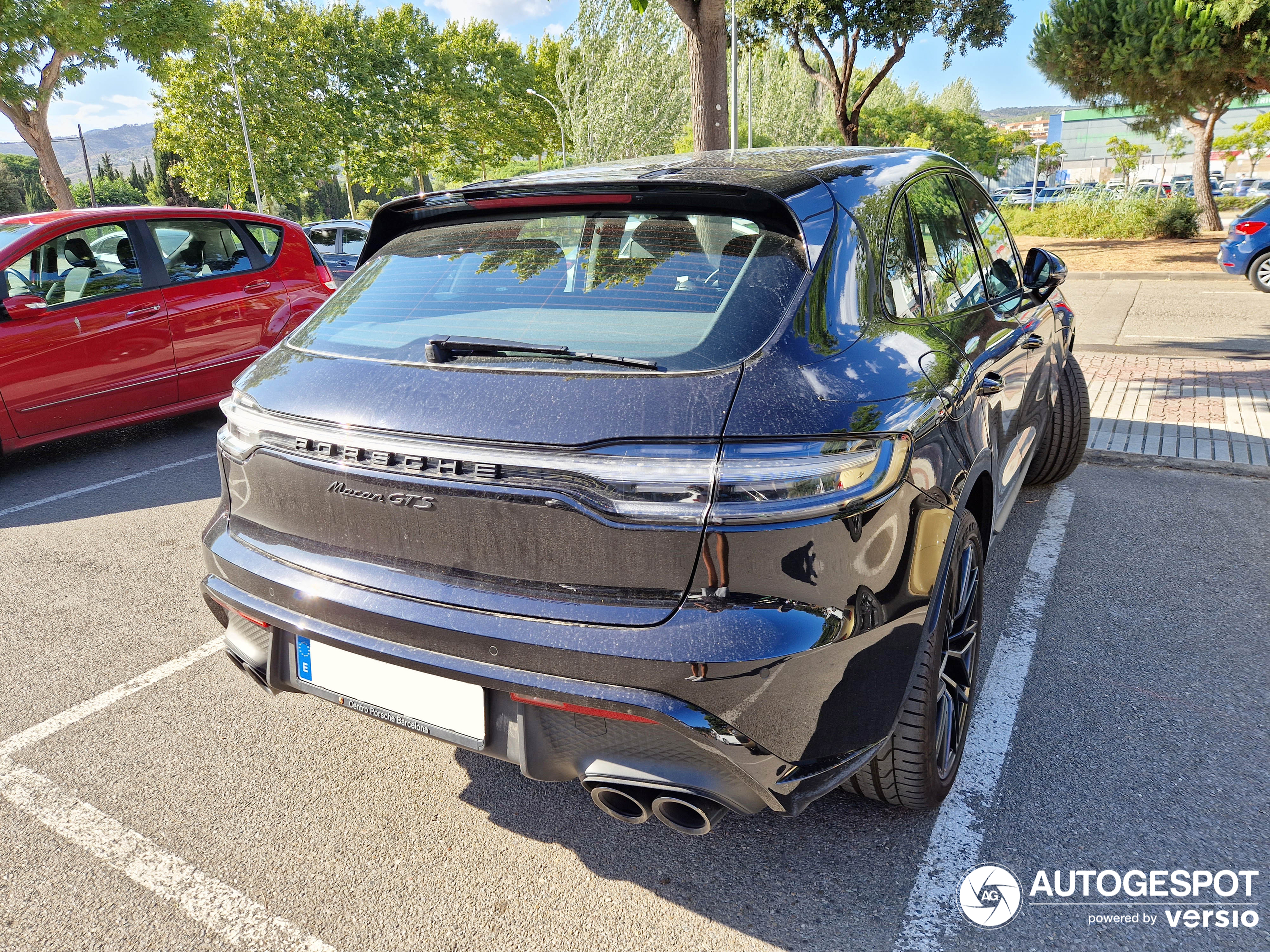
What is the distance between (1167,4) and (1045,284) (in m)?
17.9

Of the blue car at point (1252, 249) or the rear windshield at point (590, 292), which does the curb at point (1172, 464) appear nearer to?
the rear windshield at point (590, 292)

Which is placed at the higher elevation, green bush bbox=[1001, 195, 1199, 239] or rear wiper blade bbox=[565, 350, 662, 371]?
rear wiper blade bbox=[565, 350, 662, 371]

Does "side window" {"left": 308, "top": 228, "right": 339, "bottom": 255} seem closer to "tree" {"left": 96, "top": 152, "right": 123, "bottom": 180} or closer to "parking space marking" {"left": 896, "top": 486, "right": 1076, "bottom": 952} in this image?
"parking space marking" {"left": 896, "top": 486, "right": 1076, "bottom": 952}

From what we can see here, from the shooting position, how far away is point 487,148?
180ft

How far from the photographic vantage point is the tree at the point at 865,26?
19.9 metres

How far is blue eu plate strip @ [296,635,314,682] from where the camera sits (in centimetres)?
212

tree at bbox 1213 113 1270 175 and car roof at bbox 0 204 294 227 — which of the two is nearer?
car roof at bbox 0 204 294 227

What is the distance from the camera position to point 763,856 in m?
2.25

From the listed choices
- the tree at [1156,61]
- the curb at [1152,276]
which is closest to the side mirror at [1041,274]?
the curb at [1152,276]

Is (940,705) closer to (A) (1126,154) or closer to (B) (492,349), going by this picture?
(B) (492,349)

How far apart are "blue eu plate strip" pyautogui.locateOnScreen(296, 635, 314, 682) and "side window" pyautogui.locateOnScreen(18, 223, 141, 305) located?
16.5 feet

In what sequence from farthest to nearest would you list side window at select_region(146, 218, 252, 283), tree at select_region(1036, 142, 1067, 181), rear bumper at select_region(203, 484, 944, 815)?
tree at select_region(1036, 142, 1067, 181) < side window at select_region(146, 218, 252, 283) < rear bumper at select_region(203, 484, 944, 815)

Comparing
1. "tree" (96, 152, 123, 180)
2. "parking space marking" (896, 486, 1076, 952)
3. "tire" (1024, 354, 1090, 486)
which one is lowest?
"parking space marking" (896, 486, 1076, 952)

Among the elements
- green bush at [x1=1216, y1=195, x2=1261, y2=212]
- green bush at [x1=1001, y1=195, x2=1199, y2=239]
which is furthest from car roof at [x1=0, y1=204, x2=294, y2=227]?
green bush at [x1=1216, y1=195, x2=1261, y2=212]
